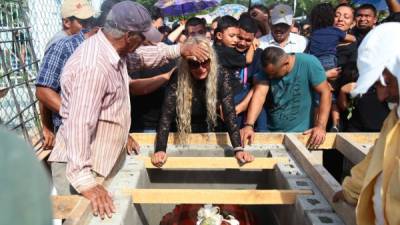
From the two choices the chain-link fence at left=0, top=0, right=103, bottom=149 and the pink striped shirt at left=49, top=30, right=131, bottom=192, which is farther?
the chain-link fence at left=0, top=0, right=103, bottom=149

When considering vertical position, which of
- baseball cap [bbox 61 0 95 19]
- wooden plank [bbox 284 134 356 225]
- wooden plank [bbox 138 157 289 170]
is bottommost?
wooden plank [bbox 138 157 289 170]

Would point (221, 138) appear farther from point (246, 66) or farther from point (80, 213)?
point (80, 213)

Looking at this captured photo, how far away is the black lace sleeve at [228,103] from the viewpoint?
3.20 m

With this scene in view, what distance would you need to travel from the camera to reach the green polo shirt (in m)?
3.58

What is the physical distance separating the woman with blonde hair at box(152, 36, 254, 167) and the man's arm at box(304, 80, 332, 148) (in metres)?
0.64

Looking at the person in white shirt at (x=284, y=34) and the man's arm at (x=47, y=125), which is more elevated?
the person in white shirt at (x=284, y=34)

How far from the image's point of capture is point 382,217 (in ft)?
5.65

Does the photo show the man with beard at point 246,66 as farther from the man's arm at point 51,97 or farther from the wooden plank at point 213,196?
the man's arm at point 51,97

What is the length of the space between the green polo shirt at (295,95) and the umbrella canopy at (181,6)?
371 cm

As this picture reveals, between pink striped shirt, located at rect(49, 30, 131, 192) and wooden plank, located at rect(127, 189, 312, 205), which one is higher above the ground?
pink striped shirt, located at rect(49, 30, 131, 192)

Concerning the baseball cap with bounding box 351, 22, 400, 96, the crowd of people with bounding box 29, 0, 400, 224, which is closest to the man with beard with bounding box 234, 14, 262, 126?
the crowd of people with bounding box 29, 0, 400, 224

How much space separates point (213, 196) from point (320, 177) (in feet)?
2.16

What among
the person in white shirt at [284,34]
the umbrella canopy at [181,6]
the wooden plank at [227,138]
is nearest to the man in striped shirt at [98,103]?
the wooden plank at [227,138]

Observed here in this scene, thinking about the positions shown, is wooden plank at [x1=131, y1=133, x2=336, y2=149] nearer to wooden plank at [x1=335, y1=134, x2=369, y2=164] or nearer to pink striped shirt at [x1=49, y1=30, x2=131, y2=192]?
wooden plank at [x1=335, y1=134, x2=369, y2=164]
